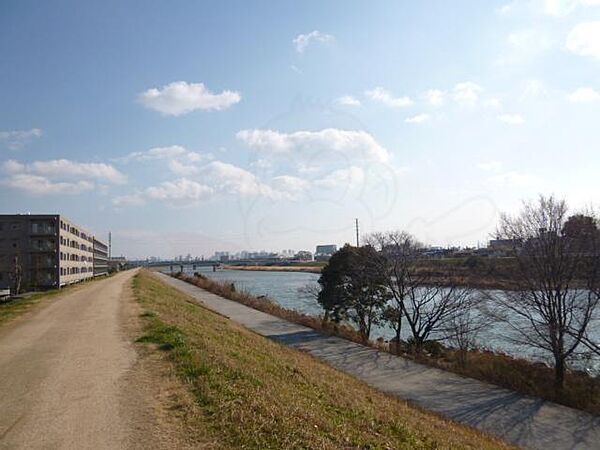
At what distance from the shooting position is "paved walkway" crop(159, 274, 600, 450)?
11.7m

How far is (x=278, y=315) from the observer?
32.6 m

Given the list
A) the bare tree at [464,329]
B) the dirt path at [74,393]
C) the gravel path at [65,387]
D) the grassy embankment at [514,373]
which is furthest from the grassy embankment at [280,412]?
the bare tree at [464,329]

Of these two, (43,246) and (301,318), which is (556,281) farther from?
(43,246)

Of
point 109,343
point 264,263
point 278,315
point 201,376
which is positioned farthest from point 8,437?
point 264,263

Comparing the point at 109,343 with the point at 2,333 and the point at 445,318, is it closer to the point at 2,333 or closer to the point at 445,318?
the point at 2,333

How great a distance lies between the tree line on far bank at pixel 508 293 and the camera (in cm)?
1659

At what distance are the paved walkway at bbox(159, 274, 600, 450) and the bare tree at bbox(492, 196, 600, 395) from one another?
284 cm

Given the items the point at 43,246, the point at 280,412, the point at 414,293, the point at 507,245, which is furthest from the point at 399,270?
the point at 43,246

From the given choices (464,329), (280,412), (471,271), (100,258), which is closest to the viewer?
(280,412)

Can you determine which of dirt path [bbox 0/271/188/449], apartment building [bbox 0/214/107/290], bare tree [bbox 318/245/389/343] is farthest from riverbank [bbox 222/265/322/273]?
dirt path [bbox 0/271/188/449]

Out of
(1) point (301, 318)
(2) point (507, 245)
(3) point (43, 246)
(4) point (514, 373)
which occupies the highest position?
(3) point (43, 246)

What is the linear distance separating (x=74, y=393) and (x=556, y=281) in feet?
50.0

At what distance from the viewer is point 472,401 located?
1423cm

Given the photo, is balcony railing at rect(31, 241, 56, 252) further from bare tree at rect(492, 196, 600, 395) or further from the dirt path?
bare tree at rect(492, 196, 600, 395)
